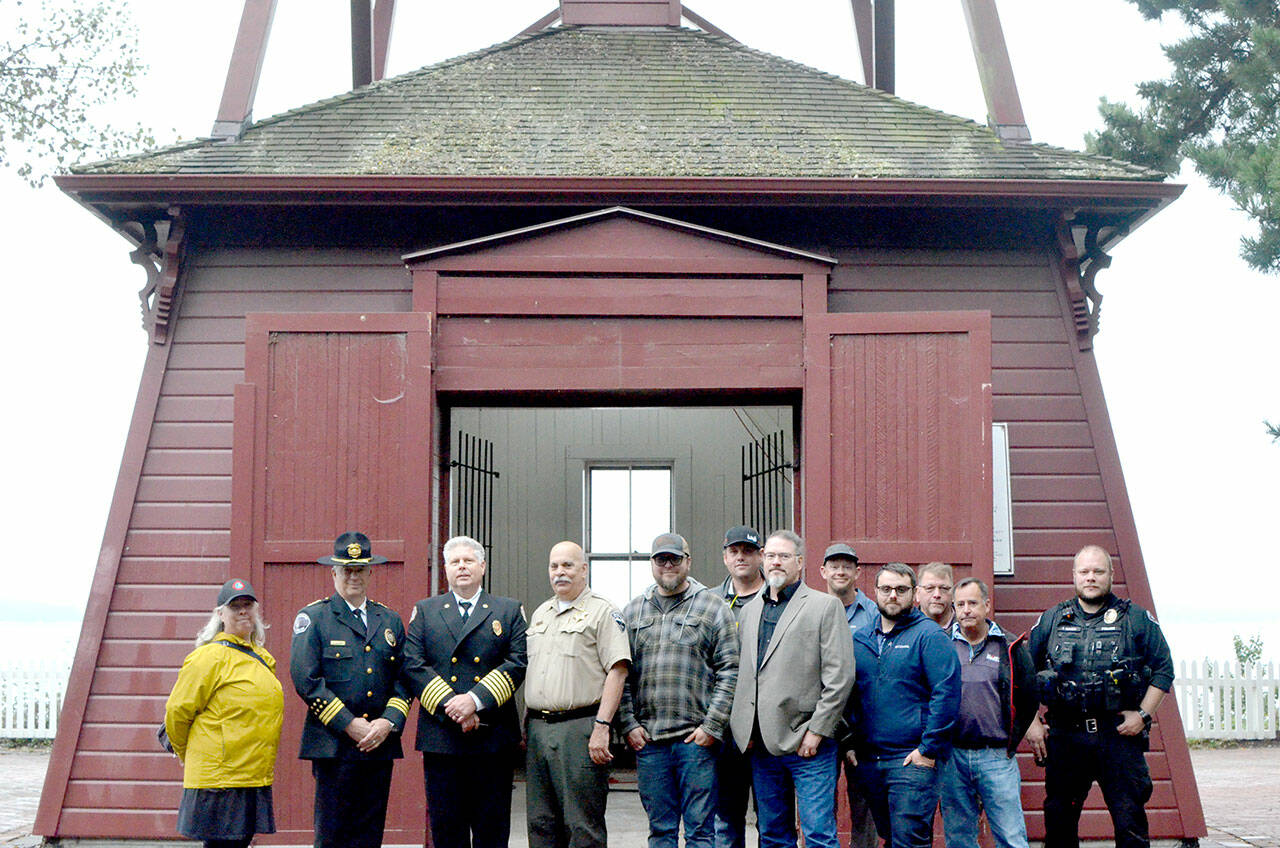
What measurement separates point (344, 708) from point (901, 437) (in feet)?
11.1

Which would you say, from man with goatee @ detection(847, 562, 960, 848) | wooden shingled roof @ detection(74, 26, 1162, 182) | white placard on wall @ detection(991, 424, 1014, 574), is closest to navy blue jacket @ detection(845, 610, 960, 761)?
man with goatee @ detection(847, 562, 960, 848)

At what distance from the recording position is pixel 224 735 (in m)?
5.62

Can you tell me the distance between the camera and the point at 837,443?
759cm

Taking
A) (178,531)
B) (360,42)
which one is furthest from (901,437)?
(360,42)

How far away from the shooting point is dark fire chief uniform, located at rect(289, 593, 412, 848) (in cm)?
595

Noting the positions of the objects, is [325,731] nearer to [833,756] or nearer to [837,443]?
[833,756]

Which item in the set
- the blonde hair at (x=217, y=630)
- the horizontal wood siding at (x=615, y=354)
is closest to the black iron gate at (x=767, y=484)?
the horizontal wood siding at (x=615, y=354)

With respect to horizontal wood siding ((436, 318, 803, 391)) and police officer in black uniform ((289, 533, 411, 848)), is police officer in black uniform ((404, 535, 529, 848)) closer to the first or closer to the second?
police officer in black uniform ((289, 533, 411, 848))

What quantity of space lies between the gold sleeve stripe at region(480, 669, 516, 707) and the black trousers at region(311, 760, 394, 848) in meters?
0.62

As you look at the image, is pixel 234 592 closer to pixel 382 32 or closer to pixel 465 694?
pixel 465 694

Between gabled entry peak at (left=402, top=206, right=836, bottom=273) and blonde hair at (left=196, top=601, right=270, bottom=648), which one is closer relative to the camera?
blonde hair at (left=196, top=601, right=270, bottom=648)

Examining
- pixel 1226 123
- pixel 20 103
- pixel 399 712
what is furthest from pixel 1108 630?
pixel 20 103

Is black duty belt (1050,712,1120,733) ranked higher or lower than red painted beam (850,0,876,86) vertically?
lower

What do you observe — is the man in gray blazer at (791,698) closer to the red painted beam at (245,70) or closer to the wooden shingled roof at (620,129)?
the wooden shingled roof at (620,129)
